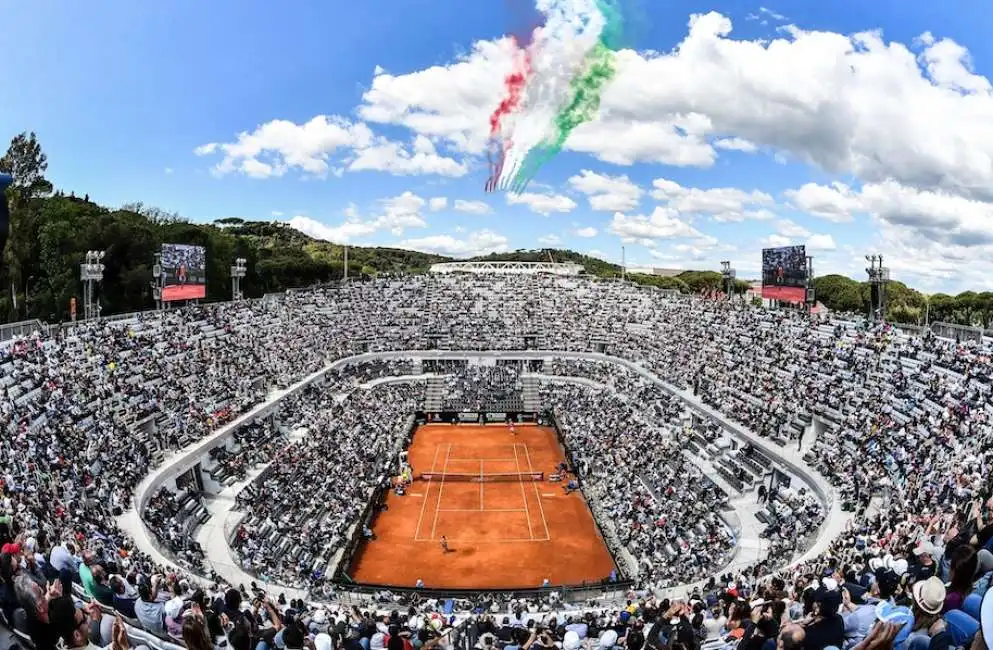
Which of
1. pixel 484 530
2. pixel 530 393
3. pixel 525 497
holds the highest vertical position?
pixel 530 393

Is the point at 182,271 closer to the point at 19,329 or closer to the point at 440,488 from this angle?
the point at 19,329

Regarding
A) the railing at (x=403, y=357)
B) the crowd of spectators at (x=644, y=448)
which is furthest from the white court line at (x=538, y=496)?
the railing at (x=403, y=357)

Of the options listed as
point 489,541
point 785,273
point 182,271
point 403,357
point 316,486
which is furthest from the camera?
point 403,357

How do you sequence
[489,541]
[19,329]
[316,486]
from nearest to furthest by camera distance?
[489,541]
[316,486]
[19,329]

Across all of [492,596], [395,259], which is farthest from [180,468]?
[395,259]

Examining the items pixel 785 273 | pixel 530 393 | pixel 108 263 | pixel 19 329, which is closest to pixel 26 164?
pixel 108 263

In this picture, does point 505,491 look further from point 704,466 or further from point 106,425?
point 106,425

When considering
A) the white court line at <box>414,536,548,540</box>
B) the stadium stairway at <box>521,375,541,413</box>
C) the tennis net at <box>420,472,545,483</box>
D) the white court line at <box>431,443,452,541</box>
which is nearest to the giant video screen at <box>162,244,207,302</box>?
the white court line at <box>431,443,452,541</box>
